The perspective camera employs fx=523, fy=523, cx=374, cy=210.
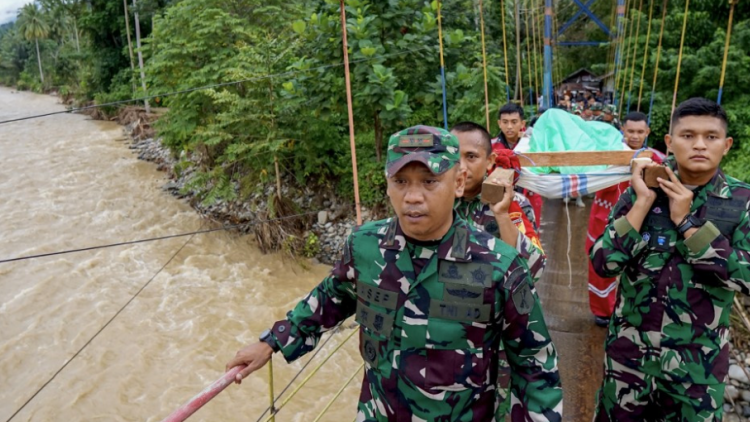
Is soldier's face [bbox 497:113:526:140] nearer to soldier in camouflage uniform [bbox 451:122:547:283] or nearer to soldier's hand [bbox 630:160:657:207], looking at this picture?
soldier in camouflage uniform [bbox 451:122:547:283]

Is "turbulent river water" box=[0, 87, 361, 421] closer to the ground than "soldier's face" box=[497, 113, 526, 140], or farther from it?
closer to the ground

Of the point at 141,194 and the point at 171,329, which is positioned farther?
the point at 141,194

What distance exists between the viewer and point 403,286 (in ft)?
4.26

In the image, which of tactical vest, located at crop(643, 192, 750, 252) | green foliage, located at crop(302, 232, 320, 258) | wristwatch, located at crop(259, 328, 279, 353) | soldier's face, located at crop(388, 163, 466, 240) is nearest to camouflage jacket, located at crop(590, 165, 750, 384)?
tactical vest, located at crop(643, 192, 750, 252)

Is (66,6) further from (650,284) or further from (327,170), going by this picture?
(650,284)

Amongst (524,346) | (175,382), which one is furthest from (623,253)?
(175,382)

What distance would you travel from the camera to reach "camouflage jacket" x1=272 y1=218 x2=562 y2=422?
1.23 meters

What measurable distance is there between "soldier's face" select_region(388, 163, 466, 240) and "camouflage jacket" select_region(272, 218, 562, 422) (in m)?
0.07

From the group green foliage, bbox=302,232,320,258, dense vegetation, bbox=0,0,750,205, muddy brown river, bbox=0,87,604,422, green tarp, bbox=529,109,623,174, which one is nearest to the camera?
green tarp, bbox=529,109,623,174

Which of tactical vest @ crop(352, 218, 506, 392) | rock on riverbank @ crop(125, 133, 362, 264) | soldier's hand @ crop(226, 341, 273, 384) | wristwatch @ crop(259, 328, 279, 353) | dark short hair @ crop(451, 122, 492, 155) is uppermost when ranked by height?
dark short hair @ crop(451, 122, 492, 155)

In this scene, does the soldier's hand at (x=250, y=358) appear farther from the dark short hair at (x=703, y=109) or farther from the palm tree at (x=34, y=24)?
the palm tree at (x=34, y=24)

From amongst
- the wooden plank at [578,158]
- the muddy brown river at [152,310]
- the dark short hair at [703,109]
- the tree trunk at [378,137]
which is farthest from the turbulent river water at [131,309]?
the dark short hair at [703,109]

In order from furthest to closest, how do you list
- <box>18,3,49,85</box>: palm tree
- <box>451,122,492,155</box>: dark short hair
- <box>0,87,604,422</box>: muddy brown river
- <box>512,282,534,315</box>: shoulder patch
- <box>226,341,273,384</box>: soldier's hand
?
<box>18,3,49,85</box>: palm tree
<box>0,87,604,422</box>: muddy brown river
<box>451,122,492,155</box>: dark short hair
<box>226,341,273,384</box>: soldier's hand
<box>512,282,534,315</box>: shoulder patch

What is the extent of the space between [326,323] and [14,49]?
2023 inches
